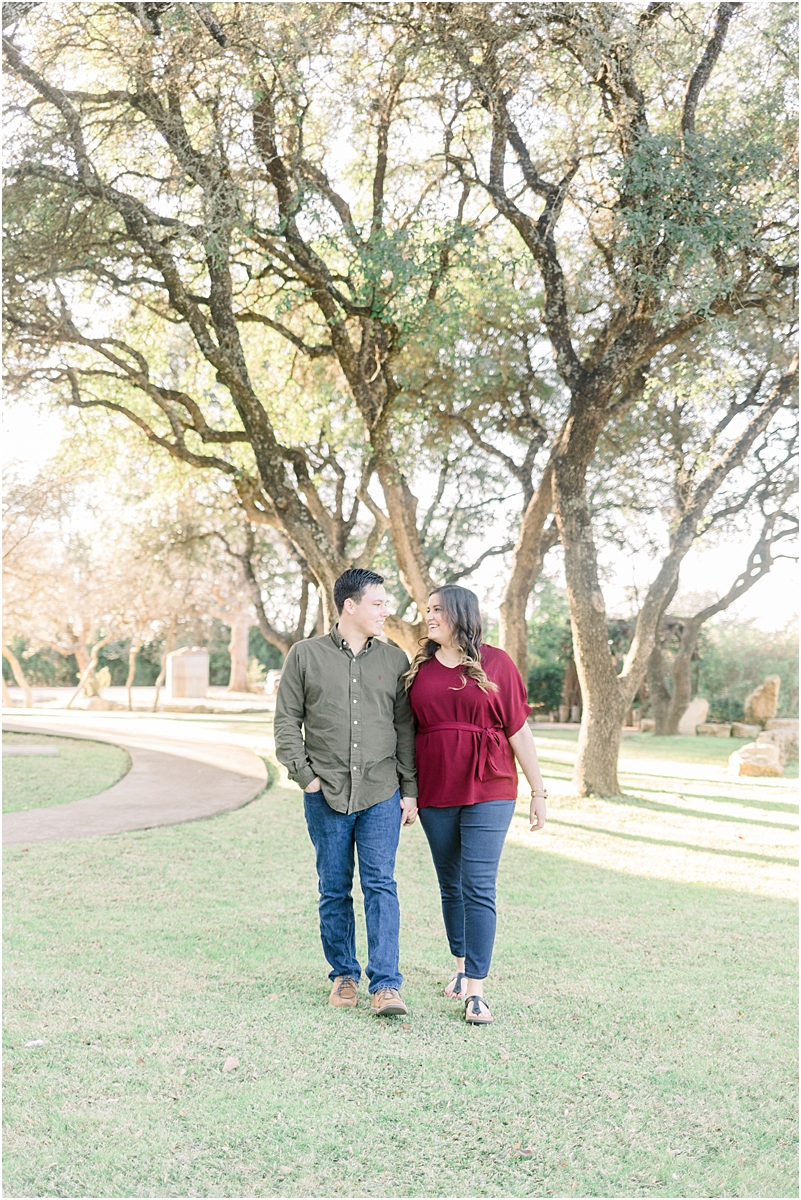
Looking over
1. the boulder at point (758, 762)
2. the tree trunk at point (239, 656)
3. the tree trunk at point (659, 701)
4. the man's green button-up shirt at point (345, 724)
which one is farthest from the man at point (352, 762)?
the tree trunk at point (239, 656)

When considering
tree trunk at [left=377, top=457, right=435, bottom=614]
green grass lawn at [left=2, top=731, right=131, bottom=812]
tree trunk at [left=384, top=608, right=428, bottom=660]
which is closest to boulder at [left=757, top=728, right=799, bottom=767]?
tree trunk at [left=384, top=608, right=428, bottom=660]

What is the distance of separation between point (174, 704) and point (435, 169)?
56.0 ft

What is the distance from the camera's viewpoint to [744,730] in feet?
66.6

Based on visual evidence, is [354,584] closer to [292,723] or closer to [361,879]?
[292,723]

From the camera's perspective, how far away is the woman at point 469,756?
13.1 ft

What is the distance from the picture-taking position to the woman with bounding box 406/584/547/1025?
3.98 meters

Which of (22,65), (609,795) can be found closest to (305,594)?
(609,795)

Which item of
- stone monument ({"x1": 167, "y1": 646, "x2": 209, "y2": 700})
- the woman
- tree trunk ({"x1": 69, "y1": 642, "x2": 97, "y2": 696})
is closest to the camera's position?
the woman

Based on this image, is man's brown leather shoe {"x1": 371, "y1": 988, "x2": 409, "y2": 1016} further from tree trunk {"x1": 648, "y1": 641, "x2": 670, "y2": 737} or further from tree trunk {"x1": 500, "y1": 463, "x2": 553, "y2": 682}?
tree trunk {"x1": 648, "y1": 641, "x2": 670, "y2": 737}

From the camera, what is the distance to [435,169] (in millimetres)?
11203

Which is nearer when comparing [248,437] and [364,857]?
[364,857]

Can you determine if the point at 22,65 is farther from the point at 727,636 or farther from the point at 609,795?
the point at 727,636

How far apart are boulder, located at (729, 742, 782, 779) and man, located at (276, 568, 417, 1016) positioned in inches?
420

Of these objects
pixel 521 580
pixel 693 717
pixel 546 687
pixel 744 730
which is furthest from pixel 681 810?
pixel 546 687
